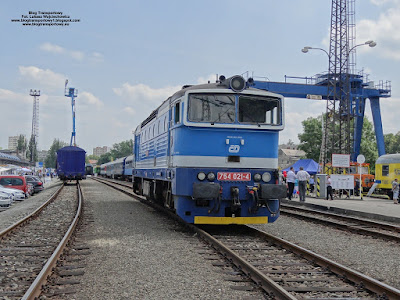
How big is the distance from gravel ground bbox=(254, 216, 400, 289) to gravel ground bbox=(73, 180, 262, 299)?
2250 millimetres

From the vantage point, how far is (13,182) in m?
24.6

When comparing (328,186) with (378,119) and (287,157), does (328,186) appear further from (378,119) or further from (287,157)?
(287,157)

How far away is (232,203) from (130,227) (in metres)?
3.06

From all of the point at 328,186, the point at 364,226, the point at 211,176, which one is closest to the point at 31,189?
the point at 328,186

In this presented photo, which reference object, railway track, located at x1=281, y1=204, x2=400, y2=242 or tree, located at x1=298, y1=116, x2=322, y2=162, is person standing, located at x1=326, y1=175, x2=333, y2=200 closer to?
railway track, located at x1=281, y1=204, x2=400, y2=242

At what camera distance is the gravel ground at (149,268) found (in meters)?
5.41

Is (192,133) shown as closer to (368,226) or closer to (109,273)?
(109,273)

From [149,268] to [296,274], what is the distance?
224 centimetres

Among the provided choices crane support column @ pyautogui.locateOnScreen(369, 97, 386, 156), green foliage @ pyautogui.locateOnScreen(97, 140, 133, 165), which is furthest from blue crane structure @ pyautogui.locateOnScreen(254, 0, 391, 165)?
green foliage @ pyautogui.locateOnScreen(97, 140, 133, 165)

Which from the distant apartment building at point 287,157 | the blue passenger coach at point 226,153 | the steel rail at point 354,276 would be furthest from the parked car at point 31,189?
the distant apartment building at point 287,157

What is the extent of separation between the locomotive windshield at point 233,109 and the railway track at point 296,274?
2.84m


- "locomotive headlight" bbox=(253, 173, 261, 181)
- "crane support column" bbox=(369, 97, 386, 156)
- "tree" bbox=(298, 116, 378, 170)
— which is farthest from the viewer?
"tree" bbox=(298, 116, 378, 170)

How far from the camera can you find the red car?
78.8 feet

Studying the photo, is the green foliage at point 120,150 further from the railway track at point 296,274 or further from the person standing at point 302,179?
the railway track at point 296,274
